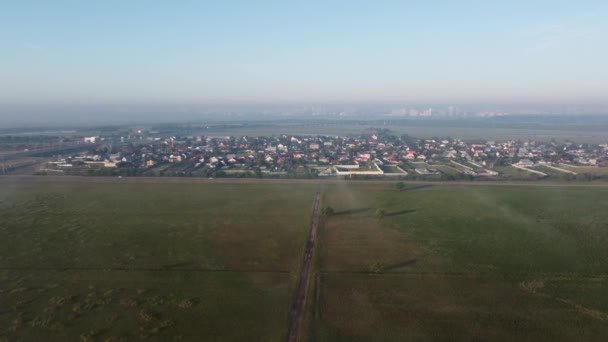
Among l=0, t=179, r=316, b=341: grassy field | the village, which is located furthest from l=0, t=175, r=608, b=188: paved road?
l=0, t=179, r=316, b=341: grassy field

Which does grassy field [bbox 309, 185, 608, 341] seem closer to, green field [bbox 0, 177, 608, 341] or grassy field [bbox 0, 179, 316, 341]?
green field [bbox 0, 177, 608, 341]

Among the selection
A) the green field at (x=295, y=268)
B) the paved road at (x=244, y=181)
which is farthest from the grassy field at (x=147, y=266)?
the paved road at (x=244, y=181)

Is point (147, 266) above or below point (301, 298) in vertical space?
above

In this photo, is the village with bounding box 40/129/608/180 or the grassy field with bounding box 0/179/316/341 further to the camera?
the village with bounding box 40/129/608/180

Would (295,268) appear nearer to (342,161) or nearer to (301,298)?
(301,298)

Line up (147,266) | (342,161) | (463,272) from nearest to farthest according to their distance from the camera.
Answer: (463,272), (147,266), (342,161)

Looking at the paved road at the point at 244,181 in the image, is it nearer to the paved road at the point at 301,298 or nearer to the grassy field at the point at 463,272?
the grassy field at the point at 463,272

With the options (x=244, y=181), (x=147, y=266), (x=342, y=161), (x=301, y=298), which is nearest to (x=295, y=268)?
(x=301, y=298)
